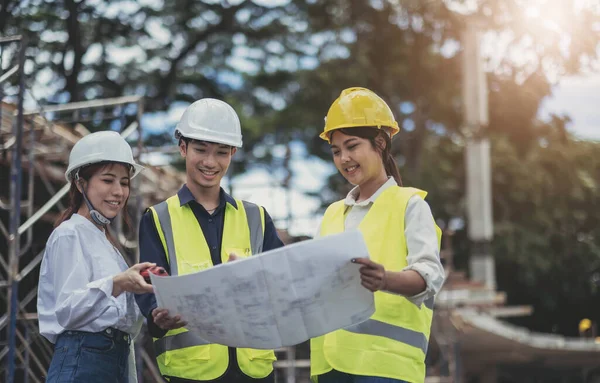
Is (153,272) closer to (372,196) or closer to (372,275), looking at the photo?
(372,275)

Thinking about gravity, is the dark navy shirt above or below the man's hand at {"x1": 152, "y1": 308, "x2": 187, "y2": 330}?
above

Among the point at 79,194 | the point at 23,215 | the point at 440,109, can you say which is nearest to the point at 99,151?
the point at 79,194

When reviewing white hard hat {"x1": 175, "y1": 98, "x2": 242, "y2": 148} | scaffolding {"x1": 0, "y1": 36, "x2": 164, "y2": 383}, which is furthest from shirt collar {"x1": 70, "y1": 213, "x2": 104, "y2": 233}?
scaffolding {"x1": 0, "y1": 36, "x2": 164, "y2": 383}

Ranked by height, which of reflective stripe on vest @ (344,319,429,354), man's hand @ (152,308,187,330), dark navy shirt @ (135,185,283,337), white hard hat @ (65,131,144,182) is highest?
white hard hat @ (65,131,144,182)

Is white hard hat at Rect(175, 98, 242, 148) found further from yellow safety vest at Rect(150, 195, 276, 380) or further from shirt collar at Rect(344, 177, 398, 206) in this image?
shirt collar at Rect(344, 177, 398, 206)

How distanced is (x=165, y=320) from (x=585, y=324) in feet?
72.5

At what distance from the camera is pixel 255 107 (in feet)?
57.3

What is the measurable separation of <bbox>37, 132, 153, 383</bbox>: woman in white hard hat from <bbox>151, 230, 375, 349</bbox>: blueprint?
197mm

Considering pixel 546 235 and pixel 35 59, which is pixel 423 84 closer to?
pixel 546 235

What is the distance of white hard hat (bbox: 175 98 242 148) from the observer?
3.20 m

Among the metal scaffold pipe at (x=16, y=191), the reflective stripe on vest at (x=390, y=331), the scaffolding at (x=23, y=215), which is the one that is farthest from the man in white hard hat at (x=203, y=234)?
the metal scaffold pipe at (x=16, y=191)

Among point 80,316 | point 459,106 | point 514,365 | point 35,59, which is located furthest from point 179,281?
point 514,365

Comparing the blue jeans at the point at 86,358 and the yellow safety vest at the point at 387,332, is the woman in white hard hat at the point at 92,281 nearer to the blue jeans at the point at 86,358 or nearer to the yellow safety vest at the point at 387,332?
the blue jeans at the point at 86,358

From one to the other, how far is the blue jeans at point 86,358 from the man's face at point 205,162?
65 cm
